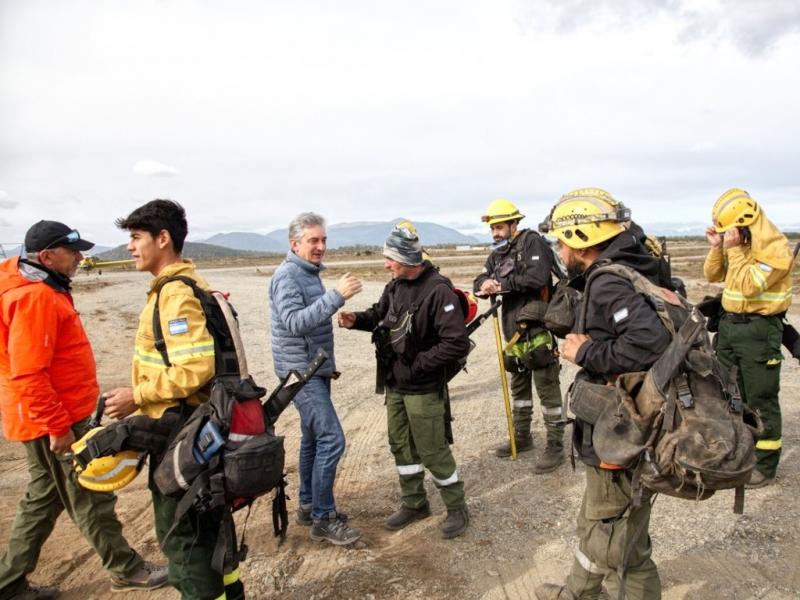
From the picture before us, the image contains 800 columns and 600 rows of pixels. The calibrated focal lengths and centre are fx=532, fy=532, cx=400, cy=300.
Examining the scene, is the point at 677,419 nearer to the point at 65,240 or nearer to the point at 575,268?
the point at 575,268

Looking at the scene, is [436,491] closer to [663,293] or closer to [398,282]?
[398,282]

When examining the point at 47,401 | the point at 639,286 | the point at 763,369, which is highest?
the point at 639,286

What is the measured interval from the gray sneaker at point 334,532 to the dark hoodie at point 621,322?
2.41m

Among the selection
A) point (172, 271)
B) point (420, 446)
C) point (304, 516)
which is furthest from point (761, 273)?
point (172, 271)

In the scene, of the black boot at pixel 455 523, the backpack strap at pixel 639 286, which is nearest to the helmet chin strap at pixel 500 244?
the black boot at pixel 455 523

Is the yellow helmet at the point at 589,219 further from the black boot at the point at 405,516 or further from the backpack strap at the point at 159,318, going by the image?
the black boot at the point at 405,516

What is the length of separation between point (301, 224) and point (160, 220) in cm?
135

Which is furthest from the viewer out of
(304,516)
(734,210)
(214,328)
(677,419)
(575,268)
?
(734,210)

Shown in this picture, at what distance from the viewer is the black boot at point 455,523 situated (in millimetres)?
4328

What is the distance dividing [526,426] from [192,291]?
13.9ft

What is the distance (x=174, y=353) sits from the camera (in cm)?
269

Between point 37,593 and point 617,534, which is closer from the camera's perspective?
point 617,534

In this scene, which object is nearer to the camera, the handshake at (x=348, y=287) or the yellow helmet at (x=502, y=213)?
the handshake at (x=348, y=287)

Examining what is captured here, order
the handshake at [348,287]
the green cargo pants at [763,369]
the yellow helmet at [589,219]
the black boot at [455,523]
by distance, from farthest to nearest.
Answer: the green cargo pants at [763,369]
the black boot at [455,523]
the handshake at [348,287]
the yellow helmet at [589,219]
